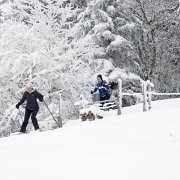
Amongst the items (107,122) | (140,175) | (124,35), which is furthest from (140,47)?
(140,175)

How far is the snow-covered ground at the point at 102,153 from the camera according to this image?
24.1ft

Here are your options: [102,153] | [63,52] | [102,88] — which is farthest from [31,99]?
[63,52]

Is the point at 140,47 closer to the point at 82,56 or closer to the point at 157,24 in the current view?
the point at 157,24

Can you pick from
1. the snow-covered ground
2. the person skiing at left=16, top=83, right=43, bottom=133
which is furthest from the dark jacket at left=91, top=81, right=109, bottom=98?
the snow-covered ground

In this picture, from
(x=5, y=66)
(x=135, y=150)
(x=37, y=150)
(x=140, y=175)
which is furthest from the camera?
(x=5, y=66)

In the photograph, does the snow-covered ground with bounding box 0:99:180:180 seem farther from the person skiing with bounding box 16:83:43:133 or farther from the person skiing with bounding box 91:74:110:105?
the person skiing with bounding box 91:74:110:105

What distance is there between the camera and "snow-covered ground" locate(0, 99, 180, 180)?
289 inches

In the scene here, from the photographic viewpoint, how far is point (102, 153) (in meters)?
8.75

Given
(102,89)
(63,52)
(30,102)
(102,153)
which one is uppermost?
(63,52)

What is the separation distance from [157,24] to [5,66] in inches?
394

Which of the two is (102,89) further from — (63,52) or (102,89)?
(63,52)

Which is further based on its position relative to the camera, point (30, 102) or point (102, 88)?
point (102, 88)

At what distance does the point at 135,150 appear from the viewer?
8.70 metres

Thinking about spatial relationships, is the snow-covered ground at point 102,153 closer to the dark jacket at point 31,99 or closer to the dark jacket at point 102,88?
the dark jacket at point 31,99
